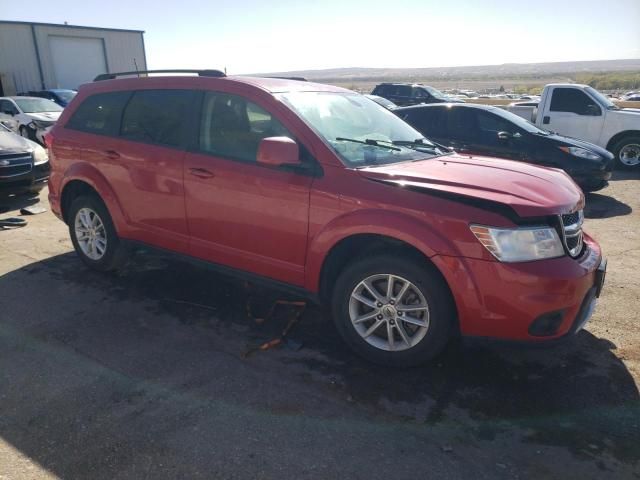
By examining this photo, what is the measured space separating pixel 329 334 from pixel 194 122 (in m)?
1.98

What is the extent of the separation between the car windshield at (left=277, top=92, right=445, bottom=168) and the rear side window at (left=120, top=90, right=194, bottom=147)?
94 cm

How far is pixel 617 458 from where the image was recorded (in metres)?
2.48

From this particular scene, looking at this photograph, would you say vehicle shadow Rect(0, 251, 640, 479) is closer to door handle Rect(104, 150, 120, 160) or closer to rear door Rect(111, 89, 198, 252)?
rear door Rect(111, 89, 198, 252)

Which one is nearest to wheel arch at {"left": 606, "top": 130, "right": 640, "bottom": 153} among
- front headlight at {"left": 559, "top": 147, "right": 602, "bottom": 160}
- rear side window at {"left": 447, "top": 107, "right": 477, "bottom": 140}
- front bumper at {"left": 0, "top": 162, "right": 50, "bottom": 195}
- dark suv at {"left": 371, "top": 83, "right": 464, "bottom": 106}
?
front headlight at {"left": 559, "top": 147, "right": 602, "bottom": 160}

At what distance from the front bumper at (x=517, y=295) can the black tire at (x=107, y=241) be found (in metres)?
3.22

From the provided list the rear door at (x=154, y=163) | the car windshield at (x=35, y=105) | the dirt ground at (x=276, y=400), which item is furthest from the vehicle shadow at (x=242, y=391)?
the car windshield at (x=35, y=105)

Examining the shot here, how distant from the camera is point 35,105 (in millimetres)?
15266

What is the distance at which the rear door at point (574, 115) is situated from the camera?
429 inches

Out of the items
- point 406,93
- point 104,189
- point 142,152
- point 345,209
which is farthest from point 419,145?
point 406,93

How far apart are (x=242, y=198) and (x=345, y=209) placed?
0.86 m

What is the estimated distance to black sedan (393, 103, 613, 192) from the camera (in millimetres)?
8148

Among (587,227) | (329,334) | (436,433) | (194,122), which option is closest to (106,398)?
(329,334)

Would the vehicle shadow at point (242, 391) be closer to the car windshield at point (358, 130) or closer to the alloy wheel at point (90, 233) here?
the alloy wheel at point (90, 233)

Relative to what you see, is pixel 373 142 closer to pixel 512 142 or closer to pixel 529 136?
pixel 512 142
